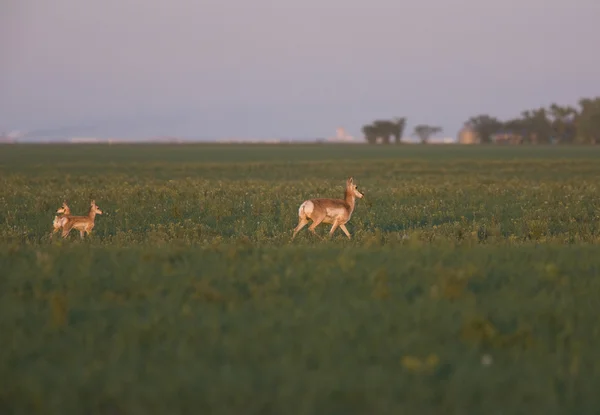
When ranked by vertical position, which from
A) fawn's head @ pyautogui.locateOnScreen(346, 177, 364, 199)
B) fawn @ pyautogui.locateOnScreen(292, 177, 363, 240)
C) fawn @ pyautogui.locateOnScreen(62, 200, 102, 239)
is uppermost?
Answer: fawn's head @ pyautogui.locateOnScreen(346, 177, 364, 199)

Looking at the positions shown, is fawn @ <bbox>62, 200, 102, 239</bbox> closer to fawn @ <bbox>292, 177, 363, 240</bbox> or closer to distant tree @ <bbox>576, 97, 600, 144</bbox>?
fawn @ <bbox>292, 177, 363, 240</bbox>

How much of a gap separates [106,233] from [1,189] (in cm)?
1628

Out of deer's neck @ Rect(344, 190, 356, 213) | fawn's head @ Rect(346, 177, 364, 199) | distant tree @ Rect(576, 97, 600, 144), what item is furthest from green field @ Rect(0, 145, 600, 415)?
distant tree @ Rect(576, 97, 600, 144)

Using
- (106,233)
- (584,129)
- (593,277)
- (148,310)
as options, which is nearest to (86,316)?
(148,310)

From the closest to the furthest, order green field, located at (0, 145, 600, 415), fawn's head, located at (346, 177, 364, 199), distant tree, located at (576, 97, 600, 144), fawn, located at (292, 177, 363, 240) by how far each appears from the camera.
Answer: green field, located at (0, 145, 600, 415) < fawn, located at (292, 177, 363, 240) < fawn's head, located at (346, 177, 364, 199) < distant tree, located at (576, 97, 600, 144)

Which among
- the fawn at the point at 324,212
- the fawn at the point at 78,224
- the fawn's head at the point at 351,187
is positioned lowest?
the fawn at the point at 78,224

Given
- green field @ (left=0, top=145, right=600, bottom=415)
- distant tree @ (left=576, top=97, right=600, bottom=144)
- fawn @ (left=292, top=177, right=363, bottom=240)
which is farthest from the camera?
distant tree @ (left=576, top=97, right=600, bottom=144)

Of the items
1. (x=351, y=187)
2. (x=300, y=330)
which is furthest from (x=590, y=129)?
(x=300, y=330)

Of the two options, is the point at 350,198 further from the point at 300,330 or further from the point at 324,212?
the point at 300,330

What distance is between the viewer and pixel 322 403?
7.07 m

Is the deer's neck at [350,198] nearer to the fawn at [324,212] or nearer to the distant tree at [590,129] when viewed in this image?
the fawn at [324,212]

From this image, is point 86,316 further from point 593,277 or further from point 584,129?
point 584,129

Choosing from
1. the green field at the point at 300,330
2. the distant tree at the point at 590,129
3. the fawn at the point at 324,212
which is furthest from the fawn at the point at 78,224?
the distant tree at the point at 590,129

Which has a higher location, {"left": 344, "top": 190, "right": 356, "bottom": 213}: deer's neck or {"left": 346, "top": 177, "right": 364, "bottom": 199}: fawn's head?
{"left": 346, "top": 177, "right": 364, "bottom": 199}: fawn's head
